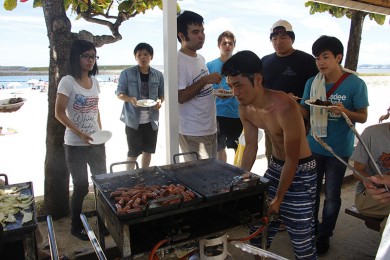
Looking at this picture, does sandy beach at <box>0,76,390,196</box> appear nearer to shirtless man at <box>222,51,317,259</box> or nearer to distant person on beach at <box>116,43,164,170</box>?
distant person on beach at <box>116,43,164,170</box>

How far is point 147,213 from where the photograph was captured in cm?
142

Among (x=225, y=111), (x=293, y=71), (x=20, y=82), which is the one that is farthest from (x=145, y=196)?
(x=20, y=82)

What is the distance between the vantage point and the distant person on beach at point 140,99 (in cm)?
389

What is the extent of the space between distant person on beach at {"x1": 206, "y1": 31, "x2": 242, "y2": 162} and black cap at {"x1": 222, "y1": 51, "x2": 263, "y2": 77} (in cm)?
209

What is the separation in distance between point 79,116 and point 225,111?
1.88 meters

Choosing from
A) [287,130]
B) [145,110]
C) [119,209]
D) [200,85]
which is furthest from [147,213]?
[145,110]

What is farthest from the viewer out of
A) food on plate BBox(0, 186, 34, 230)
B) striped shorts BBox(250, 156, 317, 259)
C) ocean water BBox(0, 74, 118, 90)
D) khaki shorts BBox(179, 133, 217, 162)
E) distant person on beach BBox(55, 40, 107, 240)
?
Answer: ocean water BBox(0, 74, 118, 90)

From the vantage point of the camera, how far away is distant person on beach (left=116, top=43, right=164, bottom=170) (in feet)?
12.8

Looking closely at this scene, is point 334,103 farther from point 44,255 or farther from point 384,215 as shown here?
point 44,255

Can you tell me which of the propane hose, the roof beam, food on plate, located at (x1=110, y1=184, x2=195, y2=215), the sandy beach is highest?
the roof beam

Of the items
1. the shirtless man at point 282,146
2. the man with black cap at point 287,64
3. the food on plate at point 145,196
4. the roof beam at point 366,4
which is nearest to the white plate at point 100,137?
the food on plate at point 145,196

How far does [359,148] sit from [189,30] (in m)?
1.83

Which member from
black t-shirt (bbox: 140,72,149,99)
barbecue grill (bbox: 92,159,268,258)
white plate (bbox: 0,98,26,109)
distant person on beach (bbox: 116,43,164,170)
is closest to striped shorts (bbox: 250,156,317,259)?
barbecue grill (bbox: 92,159,268,258)

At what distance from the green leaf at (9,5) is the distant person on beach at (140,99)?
58.4 inches
